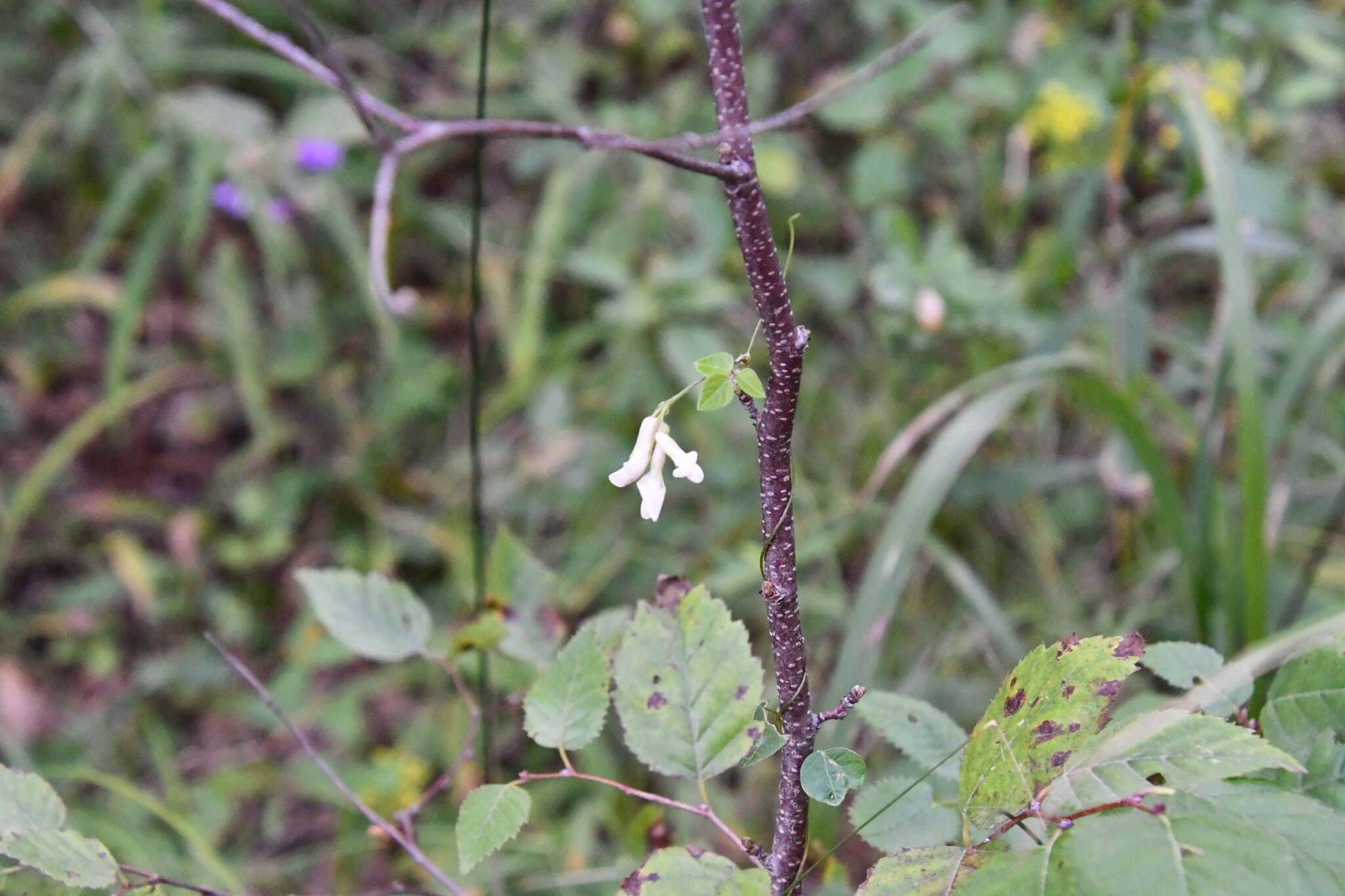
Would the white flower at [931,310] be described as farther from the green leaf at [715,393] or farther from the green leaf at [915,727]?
the green leaf at [715,393]

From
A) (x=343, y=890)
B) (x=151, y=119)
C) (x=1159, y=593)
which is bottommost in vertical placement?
(x=343, y=890)

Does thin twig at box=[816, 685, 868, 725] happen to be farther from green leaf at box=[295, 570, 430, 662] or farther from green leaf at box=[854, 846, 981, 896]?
green leaf at box=[295, 570, 430, 662]

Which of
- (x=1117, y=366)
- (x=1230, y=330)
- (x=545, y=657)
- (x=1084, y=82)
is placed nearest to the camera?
(x=545, y=657)

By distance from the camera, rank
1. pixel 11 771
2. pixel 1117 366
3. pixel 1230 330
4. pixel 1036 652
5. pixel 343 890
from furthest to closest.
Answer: pixel 1117 366 → pixel 343 890 → pixel 1230 330 → pixel 11 771 → pixel 1036 652

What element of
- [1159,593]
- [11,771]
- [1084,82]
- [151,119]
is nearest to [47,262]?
[151,119]

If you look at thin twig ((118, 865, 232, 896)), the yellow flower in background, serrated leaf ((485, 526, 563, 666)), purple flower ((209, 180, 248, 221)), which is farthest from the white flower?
purple flower ((209, 180, 248, 221))

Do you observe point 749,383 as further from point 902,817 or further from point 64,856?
point 64,856

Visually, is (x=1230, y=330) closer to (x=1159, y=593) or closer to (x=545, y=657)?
(x=1159, y=593)
